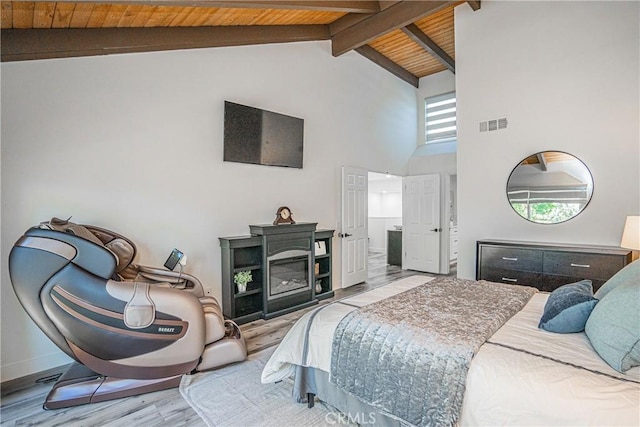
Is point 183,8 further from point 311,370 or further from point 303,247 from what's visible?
point 311,370

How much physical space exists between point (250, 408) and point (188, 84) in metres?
3.31

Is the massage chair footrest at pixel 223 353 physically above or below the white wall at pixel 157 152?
below

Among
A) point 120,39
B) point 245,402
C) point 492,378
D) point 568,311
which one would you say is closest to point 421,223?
point 568,311

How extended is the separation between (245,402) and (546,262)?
352 cm

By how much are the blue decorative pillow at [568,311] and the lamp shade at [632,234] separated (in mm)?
1654

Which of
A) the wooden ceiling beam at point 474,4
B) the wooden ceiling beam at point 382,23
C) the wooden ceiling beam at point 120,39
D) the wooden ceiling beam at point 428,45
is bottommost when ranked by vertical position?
the wooden ceiling beam at point 120,39

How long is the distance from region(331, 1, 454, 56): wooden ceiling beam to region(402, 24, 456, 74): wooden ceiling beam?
2.30 ft

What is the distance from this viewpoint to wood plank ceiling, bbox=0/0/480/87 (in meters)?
2.54

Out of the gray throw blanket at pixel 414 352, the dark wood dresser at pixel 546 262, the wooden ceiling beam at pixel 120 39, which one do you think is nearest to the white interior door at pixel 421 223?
the dark wood dresser at pixel 546 262

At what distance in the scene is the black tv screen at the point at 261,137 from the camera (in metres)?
3.91

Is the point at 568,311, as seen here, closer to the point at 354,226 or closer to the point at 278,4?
the point at 278,4

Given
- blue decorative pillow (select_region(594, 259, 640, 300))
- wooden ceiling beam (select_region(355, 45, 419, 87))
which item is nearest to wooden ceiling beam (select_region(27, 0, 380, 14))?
Answer: wooden ceiling beam (select_region(355, 45, 419, 87))

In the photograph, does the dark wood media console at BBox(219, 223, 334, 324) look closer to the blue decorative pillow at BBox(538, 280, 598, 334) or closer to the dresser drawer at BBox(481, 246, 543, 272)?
the dresser drawer at BBox(481, 246, 543, 272)

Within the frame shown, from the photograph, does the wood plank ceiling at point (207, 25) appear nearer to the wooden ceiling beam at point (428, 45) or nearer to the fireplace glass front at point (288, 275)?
the wooden ceiling beam at point (428, 45)
